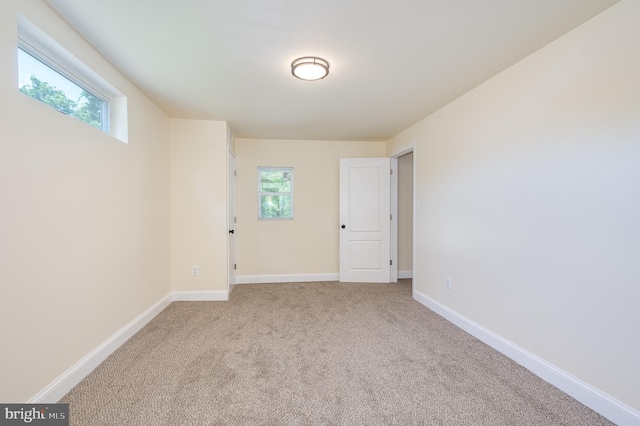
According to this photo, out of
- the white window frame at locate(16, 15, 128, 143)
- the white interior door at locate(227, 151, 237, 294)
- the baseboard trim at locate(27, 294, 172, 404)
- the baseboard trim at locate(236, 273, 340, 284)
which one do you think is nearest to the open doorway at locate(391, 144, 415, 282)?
the baseboard trim at locate(236, 273, 340, 284)

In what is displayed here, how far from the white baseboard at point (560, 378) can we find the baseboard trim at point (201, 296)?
114 inches

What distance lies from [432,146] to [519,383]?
8.14ft

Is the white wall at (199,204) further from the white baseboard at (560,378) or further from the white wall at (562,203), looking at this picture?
the white baseboard at (560,378)

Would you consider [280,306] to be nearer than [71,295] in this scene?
No

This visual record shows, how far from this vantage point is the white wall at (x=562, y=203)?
1485 millimetres

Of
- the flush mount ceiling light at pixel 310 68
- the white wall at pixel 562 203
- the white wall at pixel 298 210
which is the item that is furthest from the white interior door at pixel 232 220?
the white wall at pixel 562 203

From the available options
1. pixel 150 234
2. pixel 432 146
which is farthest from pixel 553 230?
pixel 150 234

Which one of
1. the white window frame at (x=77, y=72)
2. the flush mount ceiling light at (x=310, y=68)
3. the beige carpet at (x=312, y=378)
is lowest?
the beige carpet at (x=312, y=378)

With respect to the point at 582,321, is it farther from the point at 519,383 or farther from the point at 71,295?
the point at 71,295

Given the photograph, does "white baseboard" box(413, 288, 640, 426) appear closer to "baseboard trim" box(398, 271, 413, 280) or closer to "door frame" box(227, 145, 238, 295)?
"baseboard trim" box(398, 271, 413, 280)

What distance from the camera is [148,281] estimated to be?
2932 mm

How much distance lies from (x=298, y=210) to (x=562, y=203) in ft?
11.4

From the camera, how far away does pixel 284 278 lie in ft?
15.0

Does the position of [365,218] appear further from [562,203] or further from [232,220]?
[562,203]
